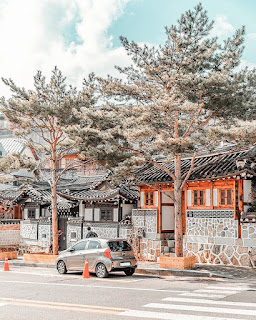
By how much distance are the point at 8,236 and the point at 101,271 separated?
67.9ft

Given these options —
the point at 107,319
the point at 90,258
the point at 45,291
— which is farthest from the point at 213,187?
the point at 107,319

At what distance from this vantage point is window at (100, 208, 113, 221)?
101 ft

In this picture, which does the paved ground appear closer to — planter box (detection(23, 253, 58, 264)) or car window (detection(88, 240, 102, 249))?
car window (detection(88, 240, 102, 249))

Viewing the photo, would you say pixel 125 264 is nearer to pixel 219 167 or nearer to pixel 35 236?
pixel 219 167

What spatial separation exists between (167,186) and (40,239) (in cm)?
1377

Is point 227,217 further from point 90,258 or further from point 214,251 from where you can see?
point 90,258

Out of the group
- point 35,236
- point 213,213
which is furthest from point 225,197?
point 35,236

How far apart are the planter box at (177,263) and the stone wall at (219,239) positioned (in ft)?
7.19

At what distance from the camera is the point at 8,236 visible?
3681 centimetres

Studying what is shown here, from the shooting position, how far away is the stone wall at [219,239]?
67.5ft

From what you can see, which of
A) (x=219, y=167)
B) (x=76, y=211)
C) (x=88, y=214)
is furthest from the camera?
(x=76, y=211)

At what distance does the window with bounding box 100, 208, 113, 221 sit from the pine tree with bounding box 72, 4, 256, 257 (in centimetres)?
1061

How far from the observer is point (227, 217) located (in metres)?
21.6

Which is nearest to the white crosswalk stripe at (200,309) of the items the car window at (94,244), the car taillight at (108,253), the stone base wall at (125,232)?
the car taillight at (108,253)
